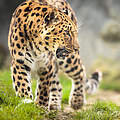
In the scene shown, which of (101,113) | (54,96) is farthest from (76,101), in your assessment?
(101,113)

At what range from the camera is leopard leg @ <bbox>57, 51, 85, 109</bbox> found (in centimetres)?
546

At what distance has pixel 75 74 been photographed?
18.6 feet

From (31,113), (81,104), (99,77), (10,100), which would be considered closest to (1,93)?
(10,100)

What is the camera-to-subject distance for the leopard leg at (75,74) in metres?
5.46

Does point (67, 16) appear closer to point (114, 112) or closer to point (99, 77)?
point (114, 112)

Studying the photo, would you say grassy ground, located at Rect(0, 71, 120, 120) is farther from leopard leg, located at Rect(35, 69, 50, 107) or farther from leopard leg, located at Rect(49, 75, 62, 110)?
leopard leg, located at Rect(49, 75, 62, 110)

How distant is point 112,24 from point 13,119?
10.2m

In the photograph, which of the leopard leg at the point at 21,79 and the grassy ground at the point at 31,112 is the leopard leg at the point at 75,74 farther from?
the leopard leg at the point at 21,79

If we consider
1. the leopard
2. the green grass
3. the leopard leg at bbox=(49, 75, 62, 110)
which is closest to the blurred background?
the leopard leg at bbox=(49, 75, 62, 110)

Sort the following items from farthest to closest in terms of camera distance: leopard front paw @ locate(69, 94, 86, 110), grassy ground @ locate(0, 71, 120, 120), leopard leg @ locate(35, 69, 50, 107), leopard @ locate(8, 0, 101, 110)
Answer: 1. leopard front paw @ locate(69, 94, 86, 110)
2. leopard leg @ locate(35, 69, 50, 107)
3. leopard @ locate(8, 0, 101, 110)
4. grassy ground @ locate(0, 71, 120, 120)

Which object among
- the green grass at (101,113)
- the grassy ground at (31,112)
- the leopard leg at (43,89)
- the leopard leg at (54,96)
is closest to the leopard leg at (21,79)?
the grassy ground at (31,112)

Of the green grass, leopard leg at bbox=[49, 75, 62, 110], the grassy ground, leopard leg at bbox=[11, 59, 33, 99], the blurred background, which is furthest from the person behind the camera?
the blurred background

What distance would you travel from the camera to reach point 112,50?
1253 centimetres

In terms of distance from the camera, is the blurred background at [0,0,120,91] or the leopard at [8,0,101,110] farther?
the blurred background at [0,0,120,91]
